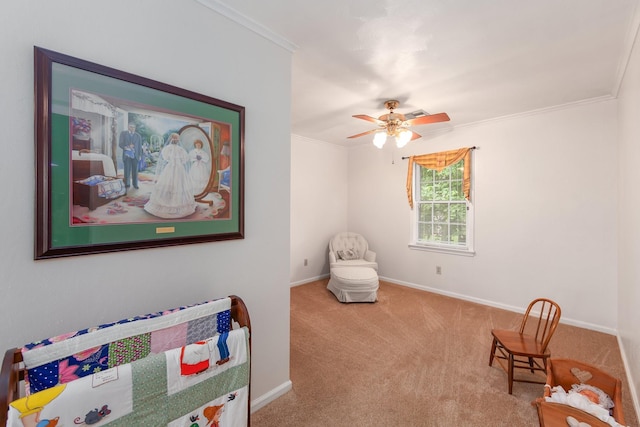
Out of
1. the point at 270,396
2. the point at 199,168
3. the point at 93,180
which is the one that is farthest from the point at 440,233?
the point at 93,180

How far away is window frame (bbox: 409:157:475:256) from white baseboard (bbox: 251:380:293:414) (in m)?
3.10

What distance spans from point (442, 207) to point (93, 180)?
168 inches

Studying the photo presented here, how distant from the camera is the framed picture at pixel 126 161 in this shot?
1123 mm

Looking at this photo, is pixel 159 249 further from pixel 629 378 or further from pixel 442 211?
pixel 442 211

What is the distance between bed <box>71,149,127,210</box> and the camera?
1.18m

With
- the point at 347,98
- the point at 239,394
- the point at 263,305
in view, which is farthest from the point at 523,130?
the point at 239,394

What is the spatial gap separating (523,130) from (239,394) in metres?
4.14

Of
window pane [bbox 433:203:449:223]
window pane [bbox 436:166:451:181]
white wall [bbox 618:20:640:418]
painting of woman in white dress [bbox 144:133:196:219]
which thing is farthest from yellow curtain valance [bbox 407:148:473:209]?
painting of woman in white dress [bbox 144:133:196:219]

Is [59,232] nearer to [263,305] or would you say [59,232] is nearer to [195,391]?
[195,391]

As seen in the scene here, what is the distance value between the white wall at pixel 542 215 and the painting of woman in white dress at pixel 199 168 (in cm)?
370

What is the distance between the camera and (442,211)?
437cm

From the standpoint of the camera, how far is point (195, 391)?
1107 mm

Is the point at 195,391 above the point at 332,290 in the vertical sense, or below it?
above

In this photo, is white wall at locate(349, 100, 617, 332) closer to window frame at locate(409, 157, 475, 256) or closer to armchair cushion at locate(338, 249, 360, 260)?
window frame at locate(409, 157, 475, 256)
